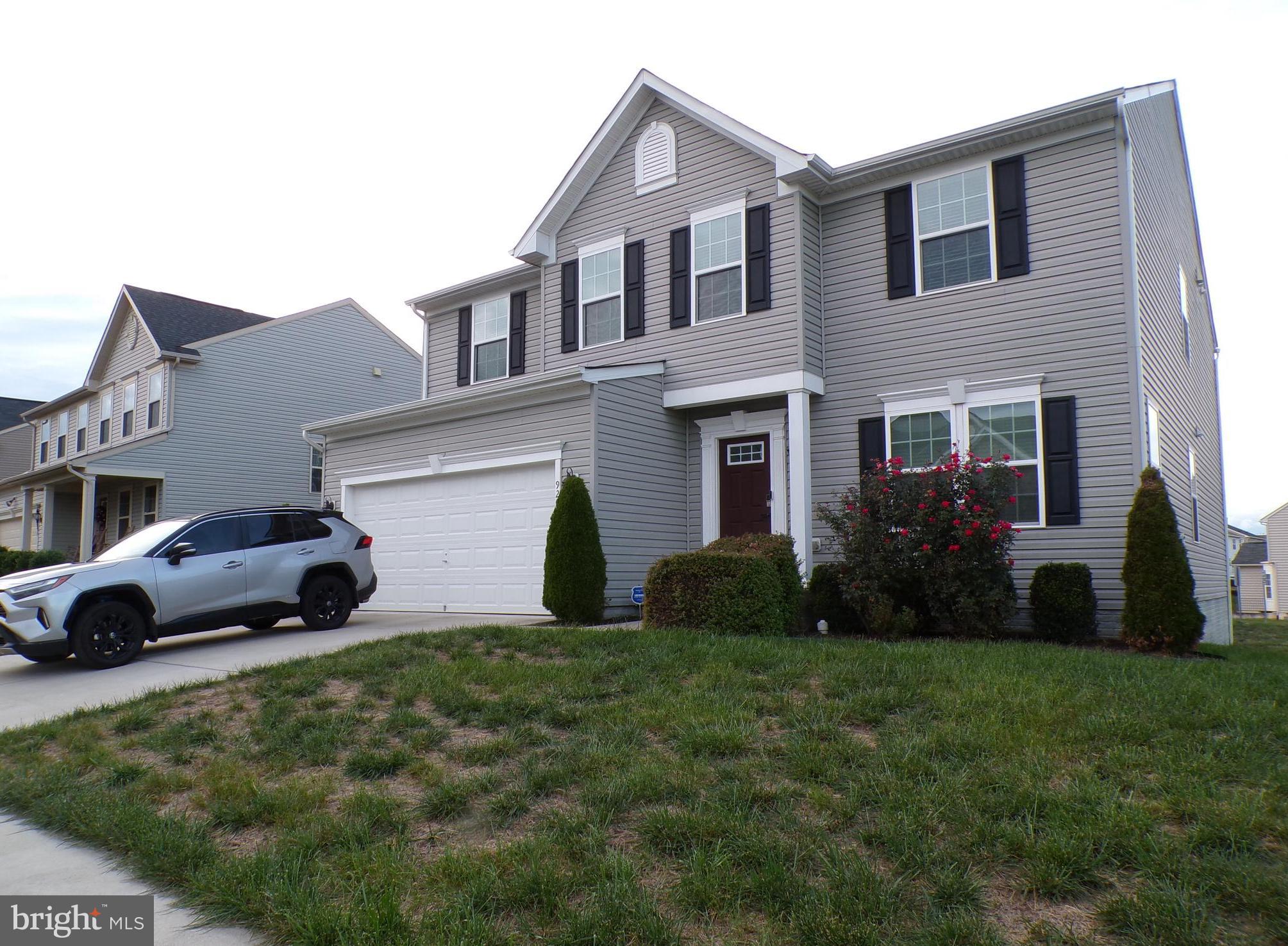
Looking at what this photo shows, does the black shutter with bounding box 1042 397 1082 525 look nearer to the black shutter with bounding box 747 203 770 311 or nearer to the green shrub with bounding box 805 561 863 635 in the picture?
the green shrub with bounding box 805 561 863 635

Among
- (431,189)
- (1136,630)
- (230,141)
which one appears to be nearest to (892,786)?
(1136,630)

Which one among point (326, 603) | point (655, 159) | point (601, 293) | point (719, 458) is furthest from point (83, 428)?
point (719, 458)

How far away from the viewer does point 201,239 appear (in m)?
18.5

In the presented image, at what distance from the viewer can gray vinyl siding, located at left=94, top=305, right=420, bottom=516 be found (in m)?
22.3

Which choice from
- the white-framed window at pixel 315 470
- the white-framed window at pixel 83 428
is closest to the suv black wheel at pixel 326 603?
the white-framed window at pixel 315 470

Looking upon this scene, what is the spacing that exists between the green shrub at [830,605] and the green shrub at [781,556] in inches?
12.8

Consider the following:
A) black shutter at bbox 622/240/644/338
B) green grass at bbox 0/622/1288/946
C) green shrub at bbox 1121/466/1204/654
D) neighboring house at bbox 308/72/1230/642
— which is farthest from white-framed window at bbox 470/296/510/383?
green shrub at bbox 1121/466/1204/654

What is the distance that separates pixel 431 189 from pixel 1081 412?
11.6 m

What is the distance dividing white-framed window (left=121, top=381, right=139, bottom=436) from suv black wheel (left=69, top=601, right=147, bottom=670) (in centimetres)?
1689

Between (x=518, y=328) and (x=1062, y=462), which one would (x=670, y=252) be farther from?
(x=1062, y=462)

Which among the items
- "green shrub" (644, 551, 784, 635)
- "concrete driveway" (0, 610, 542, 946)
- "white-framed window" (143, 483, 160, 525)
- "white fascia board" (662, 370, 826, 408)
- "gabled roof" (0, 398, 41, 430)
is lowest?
"concrete driveway" (0, 610, 542, 946)

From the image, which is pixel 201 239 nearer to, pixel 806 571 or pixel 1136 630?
pixel 806 571

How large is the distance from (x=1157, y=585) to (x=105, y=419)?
26.9 meters

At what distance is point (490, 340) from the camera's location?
1616 cm
